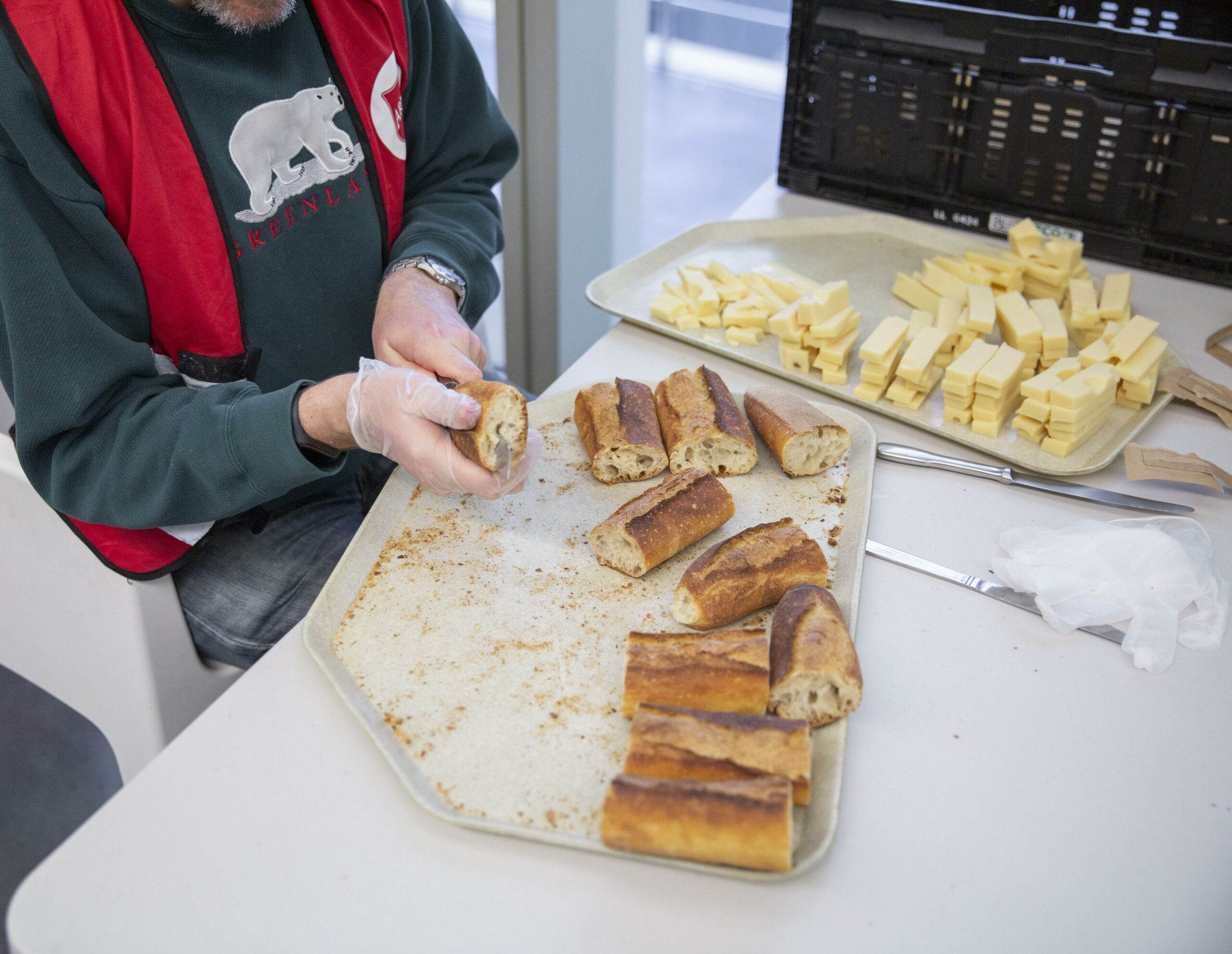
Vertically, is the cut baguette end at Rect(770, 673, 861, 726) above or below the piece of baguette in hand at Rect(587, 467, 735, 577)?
below

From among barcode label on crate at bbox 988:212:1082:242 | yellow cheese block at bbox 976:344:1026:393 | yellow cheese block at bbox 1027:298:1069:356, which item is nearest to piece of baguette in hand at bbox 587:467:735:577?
yellow cheese block at bbox 976:344:1026:393

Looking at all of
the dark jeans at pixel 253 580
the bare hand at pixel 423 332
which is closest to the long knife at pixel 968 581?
the bare hand at pixel 423 332

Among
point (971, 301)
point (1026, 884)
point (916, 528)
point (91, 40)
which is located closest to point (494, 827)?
point (1026, 884)

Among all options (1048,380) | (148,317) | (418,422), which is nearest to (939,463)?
(1048,380)

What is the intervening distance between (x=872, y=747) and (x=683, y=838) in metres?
0.30

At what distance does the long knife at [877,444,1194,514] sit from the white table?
1.02 ft

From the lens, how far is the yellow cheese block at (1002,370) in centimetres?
165

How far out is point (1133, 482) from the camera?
63.7 inches

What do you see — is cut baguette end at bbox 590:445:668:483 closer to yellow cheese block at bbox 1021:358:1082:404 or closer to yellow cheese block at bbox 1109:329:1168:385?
yellow cheese block at bbox 1021:358:1082:404

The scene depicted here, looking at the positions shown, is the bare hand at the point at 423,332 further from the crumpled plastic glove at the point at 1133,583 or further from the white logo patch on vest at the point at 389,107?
→ the crumpled plastic glove at the point at 1133,583

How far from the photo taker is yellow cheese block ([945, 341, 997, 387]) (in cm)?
167

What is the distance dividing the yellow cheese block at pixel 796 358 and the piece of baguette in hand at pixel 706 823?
1014 mm

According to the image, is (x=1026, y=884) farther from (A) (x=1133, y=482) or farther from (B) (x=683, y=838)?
(A) (x=1133, y=482)

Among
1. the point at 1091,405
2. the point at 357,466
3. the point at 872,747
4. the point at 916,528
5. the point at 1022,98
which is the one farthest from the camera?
the point at 1022,98
